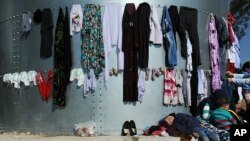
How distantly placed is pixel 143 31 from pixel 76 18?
1.47m

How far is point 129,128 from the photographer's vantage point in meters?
11.7

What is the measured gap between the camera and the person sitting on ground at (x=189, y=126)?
8.67 meters

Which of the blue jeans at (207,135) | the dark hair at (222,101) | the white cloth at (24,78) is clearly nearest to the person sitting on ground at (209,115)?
the blue jeans at (207,135)

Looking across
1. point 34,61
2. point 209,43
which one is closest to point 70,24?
point 34,61

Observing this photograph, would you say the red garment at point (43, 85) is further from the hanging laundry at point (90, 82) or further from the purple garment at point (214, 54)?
the purple garment at point (214, 54)

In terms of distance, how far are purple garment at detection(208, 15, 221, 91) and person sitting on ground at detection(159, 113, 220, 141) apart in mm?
1973

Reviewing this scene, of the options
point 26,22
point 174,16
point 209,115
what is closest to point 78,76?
point 26,22

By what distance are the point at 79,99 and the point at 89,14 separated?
73.0 inches

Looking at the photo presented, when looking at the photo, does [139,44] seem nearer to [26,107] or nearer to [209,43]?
[209,43]

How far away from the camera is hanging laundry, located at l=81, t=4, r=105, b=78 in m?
11.8

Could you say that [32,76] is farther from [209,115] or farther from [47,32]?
[209,115]

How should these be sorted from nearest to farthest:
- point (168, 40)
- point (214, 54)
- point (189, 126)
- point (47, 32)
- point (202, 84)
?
1. point (189, 126)
2. point (168, 40)
3. point (47, 32)
4. point (202, 84)
5. point (214, 54)

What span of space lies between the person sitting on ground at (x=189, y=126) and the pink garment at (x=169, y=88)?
0.49 meters

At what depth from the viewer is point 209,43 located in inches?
510
